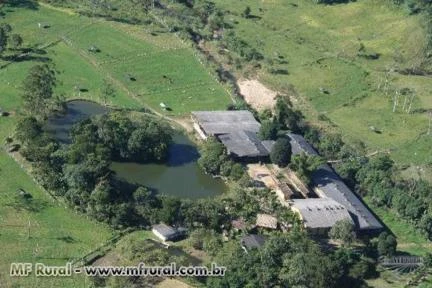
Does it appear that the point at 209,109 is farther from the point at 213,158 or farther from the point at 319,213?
the point at 319,213

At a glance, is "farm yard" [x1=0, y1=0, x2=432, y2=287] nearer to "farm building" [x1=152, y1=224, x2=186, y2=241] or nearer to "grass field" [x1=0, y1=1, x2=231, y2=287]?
"grass field" [x1=0, y1=1, x2=231, y2=287]

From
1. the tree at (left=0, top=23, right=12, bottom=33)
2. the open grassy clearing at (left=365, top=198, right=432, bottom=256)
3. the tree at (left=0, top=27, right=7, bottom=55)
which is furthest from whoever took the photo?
the tree at (left=0, top=23, right=12, bottom=33)

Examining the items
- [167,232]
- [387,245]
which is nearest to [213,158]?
[167,232]

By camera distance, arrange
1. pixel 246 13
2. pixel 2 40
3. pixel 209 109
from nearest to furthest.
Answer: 1. pixel 209 109
2. pixel 2 40
3. pixel 246 13

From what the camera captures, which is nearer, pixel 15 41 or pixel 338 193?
pixel 338 193

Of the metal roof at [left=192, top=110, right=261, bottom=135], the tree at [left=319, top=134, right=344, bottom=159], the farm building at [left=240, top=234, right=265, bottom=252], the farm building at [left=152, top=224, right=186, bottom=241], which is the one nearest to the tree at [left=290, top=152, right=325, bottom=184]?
the tree at [left=319, top=134, right=344, bottom=159]

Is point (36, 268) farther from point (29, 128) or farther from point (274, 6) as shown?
point (274, 6)
